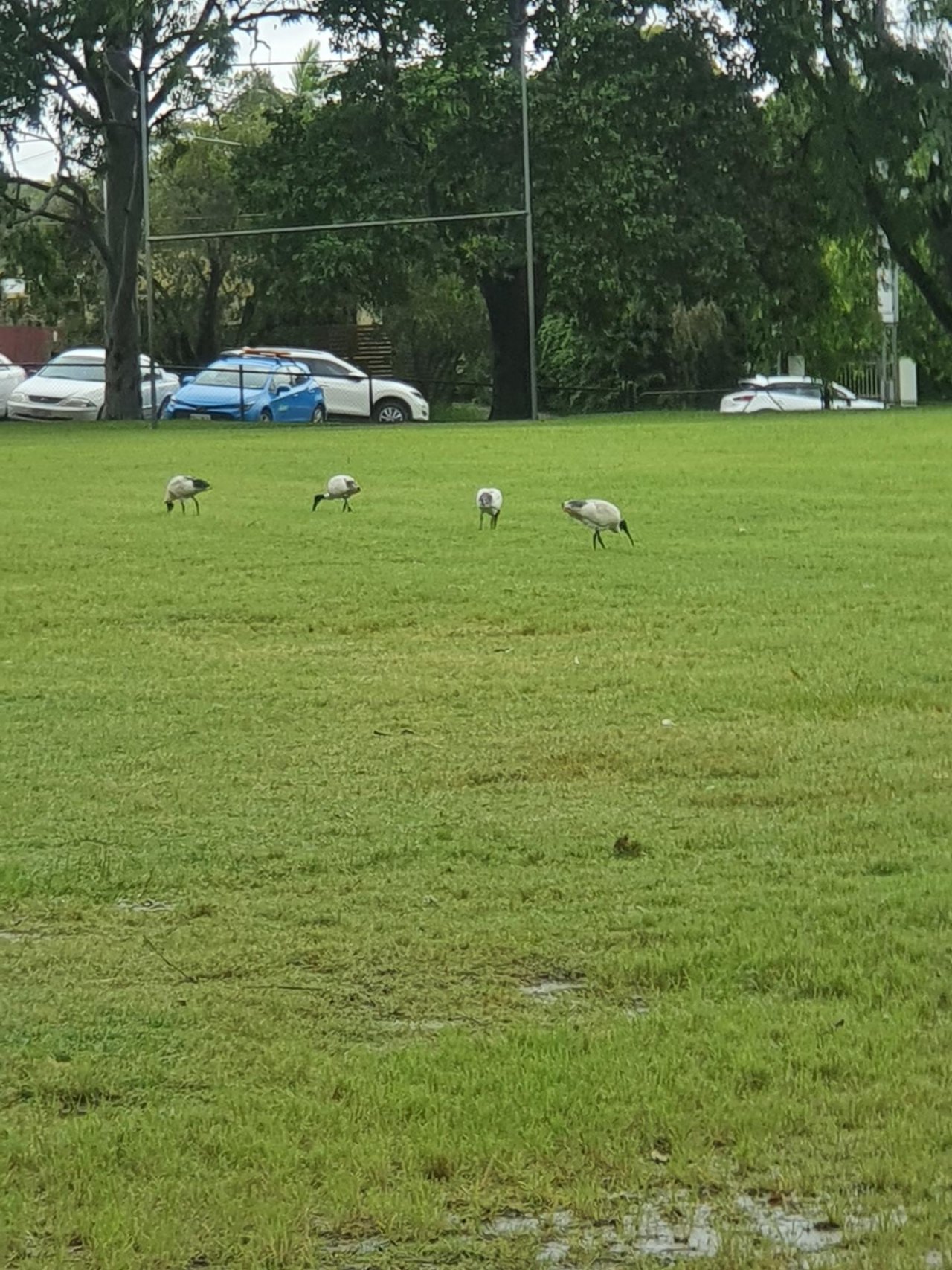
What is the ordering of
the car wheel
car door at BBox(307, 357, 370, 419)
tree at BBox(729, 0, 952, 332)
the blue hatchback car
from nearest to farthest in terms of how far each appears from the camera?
tree at BBox(729, 0, 952, 332)
the blue hatchback car
car door at BBox(307, 357, 370, 419)
the car wheel

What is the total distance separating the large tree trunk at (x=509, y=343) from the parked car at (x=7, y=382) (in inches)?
312

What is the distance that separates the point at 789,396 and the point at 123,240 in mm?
14476

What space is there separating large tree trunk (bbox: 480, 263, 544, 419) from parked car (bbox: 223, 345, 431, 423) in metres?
1.36

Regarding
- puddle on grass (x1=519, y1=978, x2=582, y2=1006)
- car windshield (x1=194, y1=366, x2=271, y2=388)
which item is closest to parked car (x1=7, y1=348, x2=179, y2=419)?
car windshield (x1=194, y1=366, x2=271, y2=388)

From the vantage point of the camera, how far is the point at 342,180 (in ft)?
107

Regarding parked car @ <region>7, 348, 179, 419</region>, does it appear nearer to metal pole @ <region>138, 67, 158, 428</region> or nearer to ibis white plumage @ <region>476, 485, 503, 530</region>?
metal pole @ <region>138, 67, 158, 428</region>

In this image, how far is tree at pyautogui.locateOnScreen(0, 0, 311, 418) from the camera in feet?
108

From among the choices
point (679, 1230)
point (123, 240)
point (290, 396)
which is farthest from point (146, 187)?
point (679, 1230)

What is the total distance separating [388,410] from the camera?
3678 cm

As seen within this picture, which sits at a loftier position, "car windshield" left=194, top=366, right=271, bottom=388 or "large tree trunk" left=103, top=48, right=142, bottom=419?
"large tree trunk" left=103, top=48, right=142, bottom=419

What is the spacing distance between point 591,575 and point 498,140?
854 inches

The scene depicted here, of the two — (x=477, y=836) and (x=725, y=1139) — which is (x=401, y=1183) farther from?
(x=477, y=836)

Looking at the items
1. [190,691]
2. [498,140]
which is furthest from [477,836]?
[498,140]

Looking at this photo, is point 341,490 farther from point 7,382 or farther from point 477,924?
point 7,382
